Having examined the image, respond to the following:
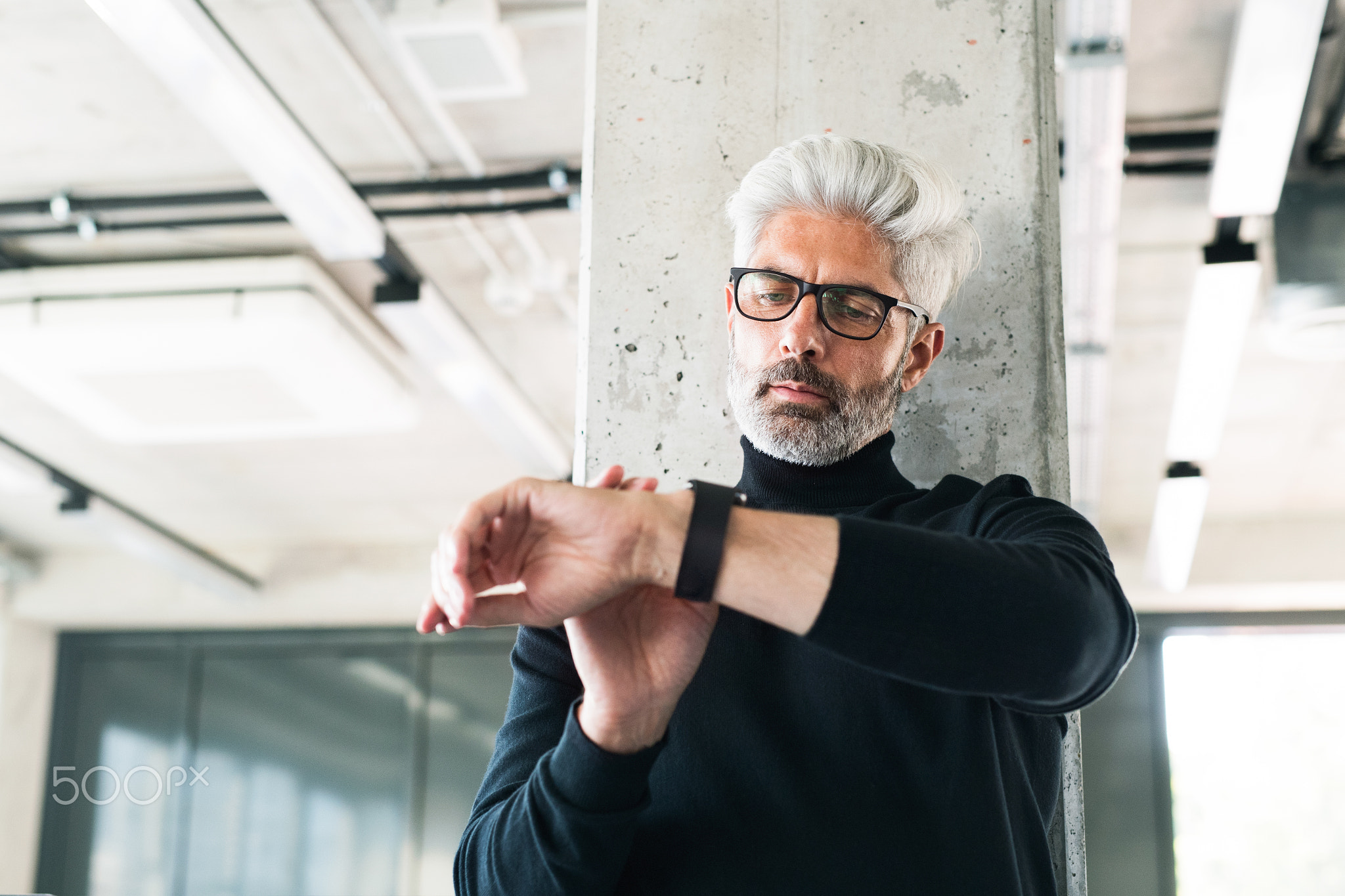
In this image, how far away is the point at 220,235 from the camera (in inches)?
201

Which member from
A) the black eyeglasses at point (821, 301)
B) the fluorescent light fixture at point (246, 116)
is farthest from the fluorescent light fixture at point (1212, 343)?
the black eyeglasses at point (821, 301)

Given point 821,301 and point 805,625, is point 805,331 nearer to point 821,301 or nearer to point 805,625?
point 821,301

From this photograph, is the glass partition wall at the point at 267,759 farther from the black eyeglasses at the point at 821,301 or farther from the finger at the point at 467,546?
the finger at the point at 467,546

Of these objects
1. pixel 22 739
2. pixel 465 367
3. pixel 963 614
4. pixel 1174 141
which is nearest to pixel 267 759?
pixel 22 739

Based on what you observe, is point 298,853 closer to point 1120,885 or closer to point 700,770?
point 1120,885

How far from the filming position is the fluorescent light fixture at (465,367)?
15.4 feet

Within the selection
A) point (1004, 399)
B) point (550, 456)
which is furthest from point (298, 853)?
point (1004, 399)

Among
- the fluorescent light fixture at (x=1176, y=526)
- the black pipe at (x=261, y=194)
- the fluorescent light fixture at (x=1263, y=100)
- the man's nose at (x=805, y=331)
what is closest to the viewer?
the man's nose at (x=805, y=331)

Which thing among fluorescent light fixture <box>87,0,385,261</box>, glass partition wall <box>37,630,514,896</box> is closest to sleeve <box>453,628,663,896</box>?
fluorescent light fixture <box>87,0,385,261</box>

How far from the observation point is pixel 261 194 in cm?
476

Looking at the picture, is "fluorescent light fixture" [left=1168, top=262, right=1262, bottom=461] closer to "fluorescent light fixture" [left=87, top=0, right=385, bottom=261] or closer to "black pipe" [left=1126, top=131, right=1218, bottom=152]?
"black pipe" [left=1126, top=131, right=1218, bottom=152]

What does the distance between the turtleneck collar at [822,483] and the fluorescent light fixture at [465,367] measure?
134 inches

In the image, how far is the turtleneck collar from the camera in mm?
1414

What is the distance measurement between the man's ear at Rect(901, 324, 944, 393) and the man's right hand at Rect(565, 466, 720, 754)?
595 mm
